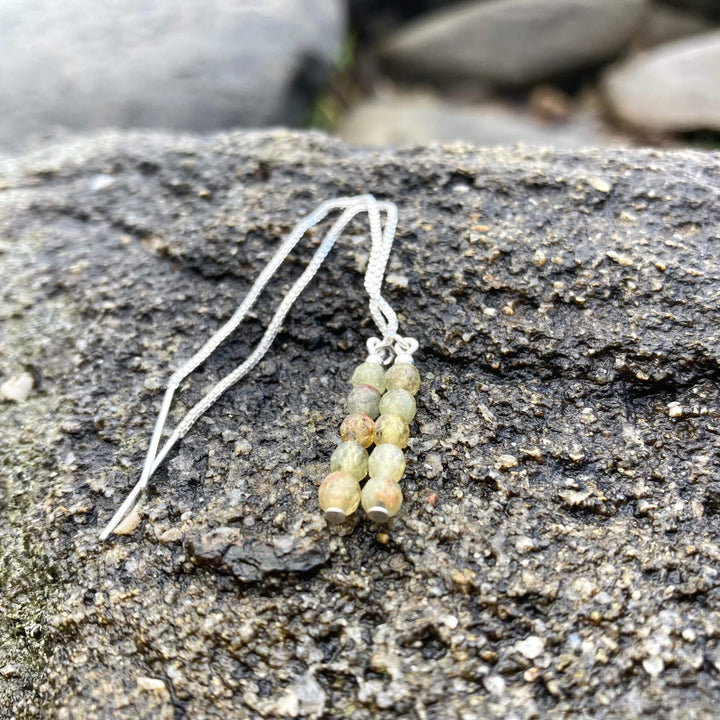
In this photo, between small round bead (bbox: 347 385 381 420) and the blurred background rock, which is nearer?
small round bead (bbox: 347 385 381 420)

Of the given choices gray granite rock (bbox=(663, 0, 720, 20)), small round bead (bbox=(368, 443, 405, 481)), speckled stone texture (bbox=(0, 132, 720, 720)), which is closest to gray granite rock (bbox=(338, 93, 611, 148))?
gray granite rock (bbox=(663, 0, 720, 20))

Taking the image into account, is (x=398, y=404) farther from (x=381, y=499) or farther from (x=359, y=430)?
(x=381, y=499)

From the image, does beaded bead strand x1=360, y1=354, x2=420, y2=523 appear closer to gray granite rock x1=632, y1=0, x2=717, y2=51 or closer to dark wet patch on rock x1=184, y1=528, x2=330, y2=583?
dark wet patch on rock x1=184, y1=528, x2=330, y2=583

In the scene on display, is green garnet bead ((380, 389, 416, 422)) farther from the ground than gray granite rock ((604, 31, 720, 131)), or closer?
farther from the ground

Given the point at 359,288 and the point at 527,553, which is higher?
the point at 359,288

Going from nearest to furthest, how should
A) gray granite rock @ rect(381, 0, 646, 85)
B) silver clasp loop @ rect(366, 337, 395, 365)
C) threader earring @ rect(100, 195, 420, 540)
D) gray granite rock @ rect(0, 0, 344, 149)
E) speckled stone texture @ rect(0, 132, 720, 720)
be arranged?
speckled stone texture @ rect(0, 132, 720, 720)
threader earring @ rect(100, 195, 420, 540)
silver clasp loop @ rect(366, 337, 395, 365)
gray granite rock @ rect(0, 0, 344, 149)
gray granite rock @ rect(381, 0, 646, 85)

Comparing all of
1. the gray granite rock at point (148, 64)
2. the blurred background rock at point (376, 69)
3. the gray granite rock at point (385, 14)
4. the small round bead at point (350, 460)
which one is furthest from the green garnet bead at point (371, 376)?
the gray granite rock at point (385, 14)

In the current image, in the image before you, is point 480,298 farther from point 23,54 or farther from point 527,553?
point 23,54

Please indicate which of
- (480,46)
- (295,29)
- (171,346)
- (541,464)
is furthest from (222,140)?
(480,46)
